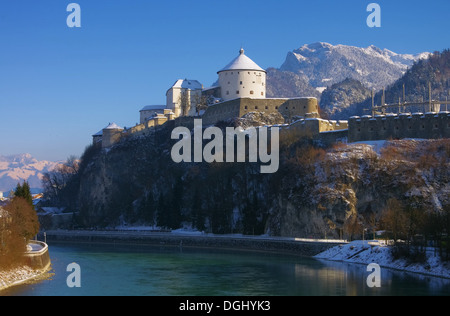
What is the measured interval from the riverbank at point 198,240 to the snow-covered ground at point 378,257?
2560mm

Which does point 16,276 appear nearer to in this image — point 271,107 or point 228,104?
point 228,104

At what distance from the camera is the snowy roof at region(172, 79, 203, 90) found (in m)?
110

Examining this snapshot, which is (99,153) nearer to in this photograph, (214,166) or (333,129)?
(214,166)

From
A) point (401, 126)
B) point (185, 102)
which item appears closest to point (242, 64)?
point (185, 102)

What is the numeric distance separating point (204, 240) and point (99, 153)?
36979 millimetres

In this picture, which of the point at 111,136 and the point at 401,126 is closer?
the point at 401,126

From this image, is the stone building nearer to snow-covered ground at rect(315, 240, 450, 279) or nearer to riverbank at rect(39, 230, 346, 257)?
riverbank at rect(39, 230, 346, 257)

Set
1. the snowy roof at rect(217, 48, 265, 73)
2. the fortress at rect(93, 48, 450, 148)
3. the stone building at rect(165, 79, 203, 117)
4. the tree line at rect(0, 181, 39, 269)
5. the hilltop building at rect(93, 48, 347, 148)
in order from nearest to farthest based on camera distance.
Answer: the tree line at rect(0, 181, 39, 269)
the fortress at rect(93, 48, 450, 148)
the hilltop building at rect(93, 48, 347, 148)
the snowy roof at rect(217, 48, 265, 73)
the stone building at rect(165, 79, 203, 117)

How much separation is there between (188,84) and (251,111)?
706 inches

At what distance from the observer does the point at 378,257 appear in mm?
56844

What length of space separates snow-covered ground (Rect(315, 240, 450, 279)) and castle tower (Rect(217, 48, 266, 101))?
41273 mm

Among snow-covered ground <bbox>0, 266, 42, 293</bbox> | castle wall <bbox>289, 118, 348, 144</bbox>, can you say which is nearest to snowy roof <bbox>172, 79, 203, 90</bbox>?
castle wall <bbox>289, 118, 348, 144</bbox>
